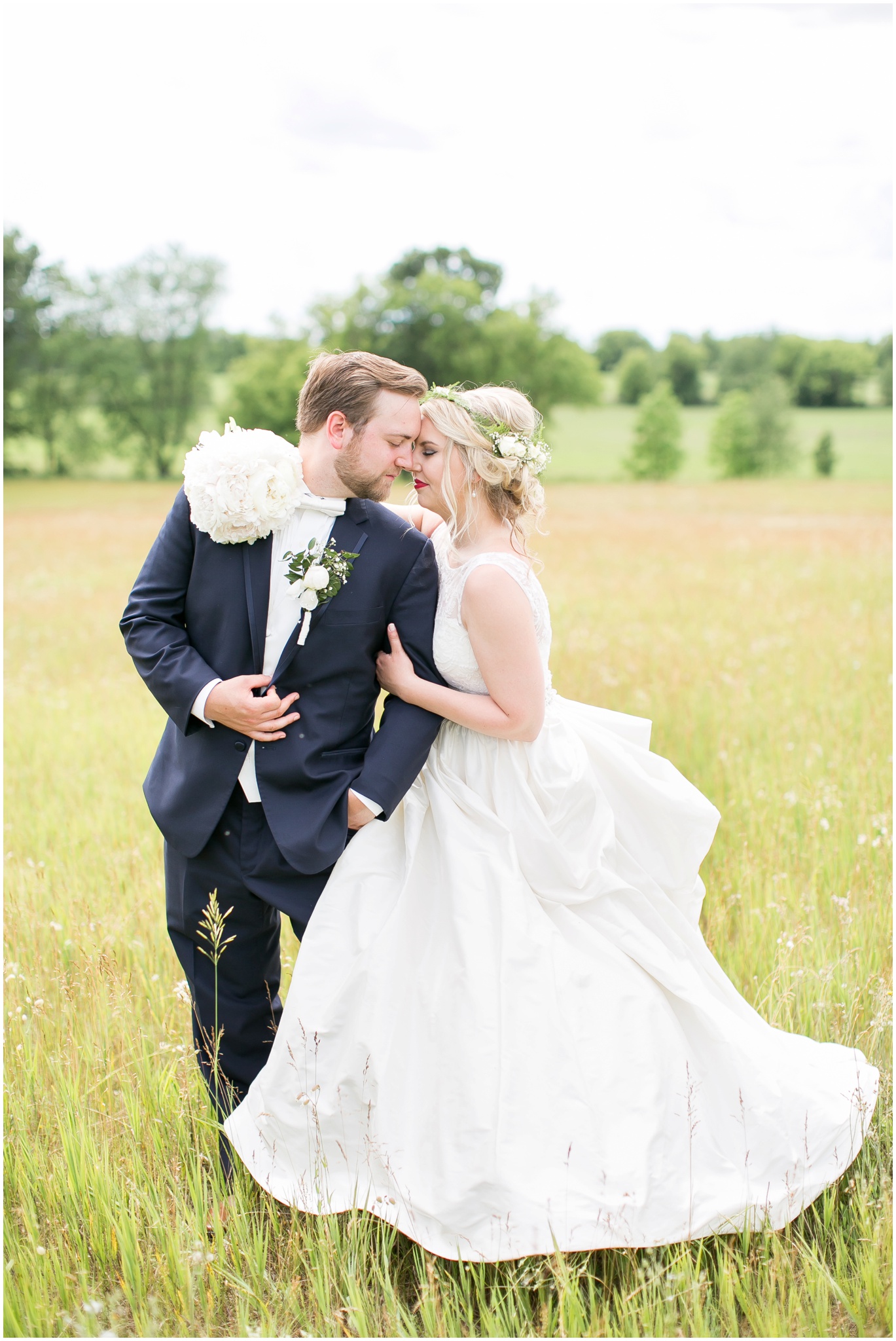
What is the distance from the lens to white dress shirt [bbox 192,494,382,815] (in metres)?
3.12

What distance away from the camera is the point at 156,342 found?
5447 centimetres

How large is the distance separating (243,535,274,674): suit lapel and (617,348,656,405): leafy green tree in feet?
262

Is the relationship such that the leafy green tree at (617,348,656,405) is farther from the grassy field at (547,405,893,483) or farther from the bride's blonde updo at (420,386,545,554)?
the bride's blonde updo at (420,386,545,554)

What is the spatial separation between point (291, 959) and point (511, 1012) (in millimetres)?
1800

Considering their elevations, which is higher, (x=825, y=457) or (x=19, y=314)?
(x=19, y=314)

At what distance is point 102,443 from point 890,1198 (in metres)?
54.5

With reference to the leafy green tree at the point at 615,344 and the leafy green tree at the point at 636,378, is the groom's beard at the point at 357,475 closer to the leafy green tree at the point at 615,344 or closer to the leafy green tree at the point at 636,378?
the leafy green tree at the point at 636,378

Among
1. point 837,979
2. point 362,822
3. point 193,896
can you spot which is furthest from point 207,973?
point 837,979

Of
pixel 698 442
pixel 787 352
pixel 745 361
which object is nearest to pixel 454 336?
pixel 698 442

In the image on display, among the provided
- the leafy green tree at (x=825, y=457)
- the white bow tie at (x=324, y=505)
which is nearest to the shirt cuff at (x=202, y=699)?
the white bow tie at (x=324, y=505)

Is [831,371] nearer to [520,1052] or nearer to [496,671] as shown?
[496,671]

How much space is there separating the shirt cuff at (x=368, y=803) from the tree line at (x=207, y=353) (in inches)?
1816

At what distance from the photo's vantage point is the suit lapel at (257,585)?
3080mm

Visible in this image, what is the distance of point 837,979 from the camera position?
4016mm
